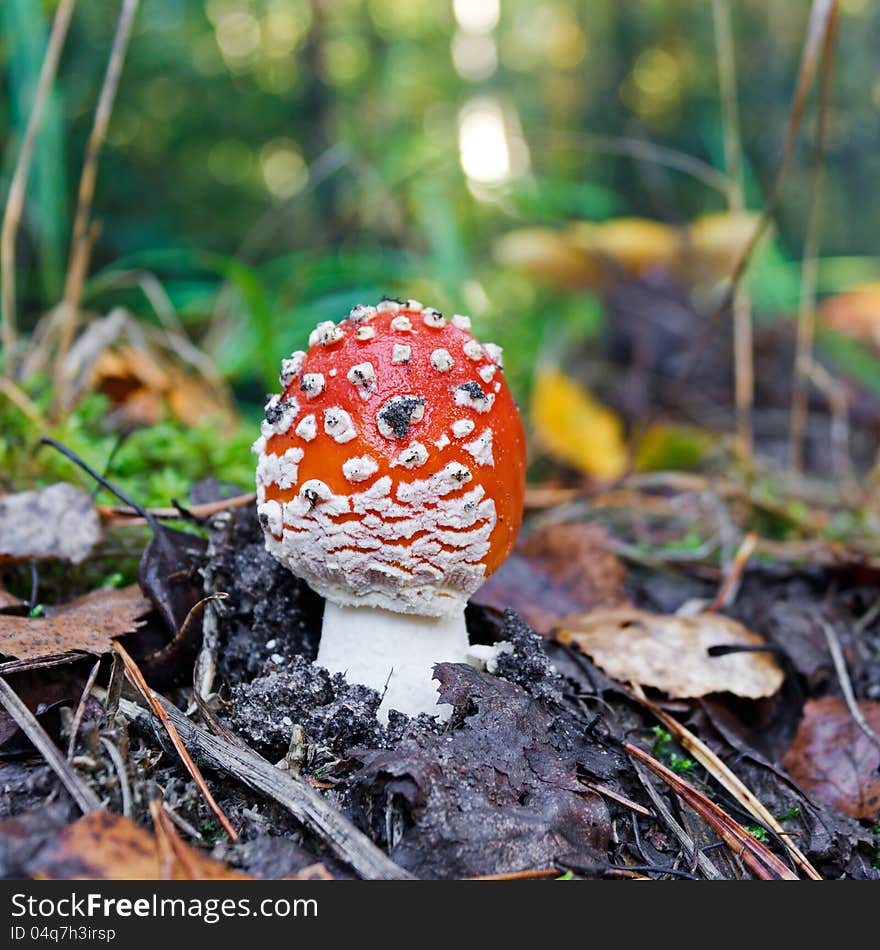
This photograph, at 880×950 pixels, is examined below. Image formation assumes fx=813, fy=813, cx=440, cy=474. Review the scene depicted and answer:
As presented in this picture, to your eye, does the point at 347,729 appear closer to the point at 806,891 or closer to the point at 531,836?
the point at 531,836

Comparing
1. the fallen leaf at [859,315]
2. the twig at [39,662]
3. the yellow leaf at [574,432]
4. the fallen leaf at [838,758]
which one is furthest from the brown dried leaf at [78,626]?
the fallen leaf at [859,315]

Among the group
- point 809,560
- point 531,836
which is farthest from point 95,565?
point 809,560

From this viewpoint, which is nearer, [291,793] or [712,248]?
[291,793]

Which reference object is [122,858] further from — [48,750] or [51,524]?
[51,524]

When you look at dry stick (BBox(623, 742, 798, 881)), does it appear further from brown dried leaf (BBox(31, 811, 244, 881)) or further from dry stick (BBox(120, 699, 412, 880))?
brown dried leaf (BBox(31, 811, 244, 881))

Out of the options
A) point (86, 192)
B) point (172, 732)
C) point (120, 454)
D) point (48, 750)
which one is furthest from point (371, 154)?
point (48, 750)
